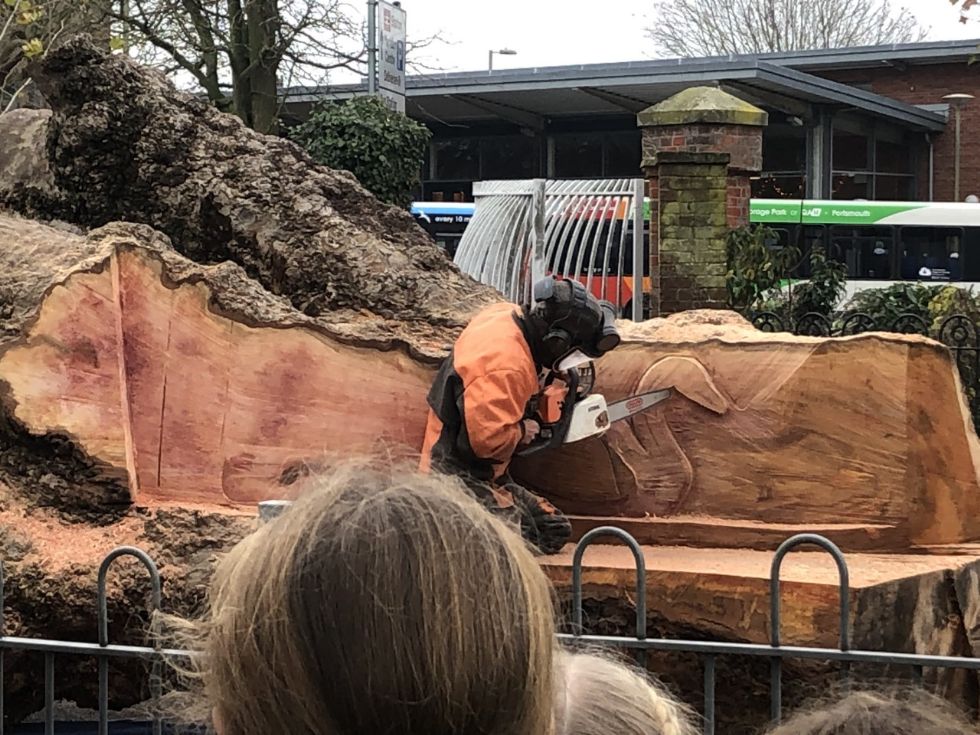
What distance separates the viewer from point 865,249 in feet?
61.2

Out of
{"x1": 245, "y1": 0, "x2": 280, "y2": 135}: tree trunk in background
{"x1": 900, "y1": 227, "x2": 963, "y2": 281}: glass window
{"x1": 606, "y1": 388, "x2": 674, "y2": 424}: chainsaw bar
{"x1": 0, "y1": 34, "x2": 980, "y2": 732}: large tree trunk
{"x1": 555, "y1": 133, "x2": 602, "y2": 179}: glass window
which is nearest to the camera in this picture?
{"x1": 0, "y1": 34, "x2": 980, "y2": 732}: large tree trunk

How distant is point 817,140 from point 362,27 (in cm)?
932

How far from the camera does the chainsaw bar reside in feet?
12.1

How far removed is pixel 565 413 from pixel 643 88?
16018mm

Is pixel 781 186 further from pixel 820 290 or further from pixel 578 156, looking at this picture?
pixel 820 290

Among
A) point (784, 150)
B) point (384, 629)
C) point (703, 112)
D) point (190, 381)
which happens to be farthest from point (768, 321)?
point (784, 150)

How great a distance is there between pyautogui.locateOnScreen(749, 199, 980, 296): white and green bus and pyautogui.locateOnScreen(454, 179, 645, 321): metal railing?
853 centimetres

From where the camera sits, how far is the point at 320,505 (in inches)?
42.8

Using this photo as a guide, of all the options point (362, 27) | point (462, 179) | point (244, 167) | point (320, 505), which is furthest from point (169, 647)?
point (462, 179)

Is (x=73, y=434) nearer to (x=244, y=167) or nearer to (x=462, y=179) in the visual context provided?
(x=244, y=167)

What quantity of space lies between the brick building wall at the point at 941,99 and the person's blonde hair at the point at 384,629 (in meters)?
24.4

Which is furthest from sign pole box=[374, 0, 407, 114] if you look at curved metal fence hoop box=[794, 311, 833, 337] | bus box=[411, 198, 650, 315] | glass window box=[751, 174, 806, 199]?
glass window box=[751, 174, 806, 199]

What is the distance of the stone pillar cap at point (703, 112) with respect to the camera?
8.55 metres

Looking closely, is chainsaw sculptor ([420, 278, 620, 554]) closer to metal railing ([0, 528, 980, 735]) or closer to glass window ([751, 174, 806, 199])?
metal railing ([0, 528, 980, 735])
